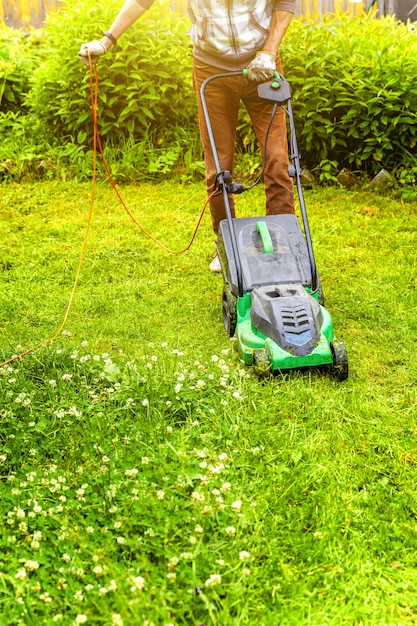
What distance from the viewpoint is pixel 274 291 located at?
11.2 feet

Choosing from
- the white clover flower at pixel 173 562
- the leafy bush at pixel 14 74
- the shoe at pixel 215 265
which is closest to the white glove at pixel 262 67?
the shoe at pixel 215 265

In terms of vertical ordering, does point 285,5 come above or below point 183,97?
above

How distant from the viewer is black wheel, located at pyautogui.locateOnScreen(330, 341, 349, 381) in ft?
10.5

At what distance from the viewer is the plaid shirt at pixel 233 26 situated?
3.80 meters

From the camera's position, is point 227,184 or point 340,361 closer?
point 340,361

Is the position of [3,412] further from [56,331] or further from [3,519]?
[56,331]

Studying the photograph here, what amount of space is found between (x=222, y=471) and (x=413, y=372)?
4.15 feet

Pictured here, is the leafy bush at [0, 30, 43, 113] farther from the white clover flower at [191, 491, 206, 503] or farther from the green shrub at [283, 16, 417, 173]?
the white clover flower at [191, 491, 206, 503]

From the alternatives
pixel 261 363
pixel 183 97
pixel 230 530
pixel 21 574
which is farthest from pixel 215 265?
pixel 21 574

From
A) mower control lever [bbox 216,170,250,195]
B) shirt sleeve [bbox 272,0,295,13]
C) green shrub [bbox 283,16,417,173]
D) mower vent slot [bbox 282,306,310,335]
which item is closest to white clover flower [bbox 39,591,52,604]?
mower vent slot [bbox 282,306,310,335]

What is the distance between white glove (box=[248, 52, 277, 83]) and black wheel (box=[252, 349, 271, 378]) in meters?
1.36

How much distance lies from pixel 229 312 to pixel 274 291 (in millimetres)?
308

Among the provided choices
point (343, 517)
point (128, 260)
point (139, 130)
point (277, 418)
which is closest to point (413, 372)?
point (277, 418)

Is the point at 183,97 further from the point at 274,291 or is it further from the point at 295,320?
the point at 295,320
